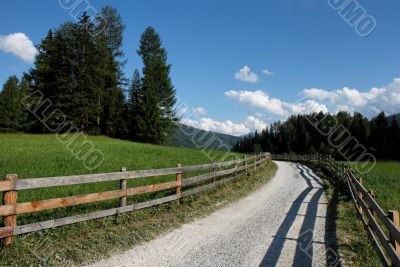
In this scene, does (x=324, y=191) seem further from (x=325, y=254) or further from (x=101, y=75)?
(x=101, y=75)

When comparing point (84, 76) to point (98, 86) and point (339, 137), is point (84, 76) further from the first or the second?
point (339, 137)

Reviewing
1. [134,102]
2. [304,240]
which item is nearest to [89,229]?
[304,240]

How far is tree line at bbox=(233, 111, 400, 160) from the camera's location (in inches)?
3349

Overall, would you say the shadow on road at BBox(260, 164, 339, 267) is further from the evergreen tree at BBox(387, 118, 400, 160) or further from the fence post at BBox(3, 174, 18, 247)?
the evergreen tree at BBox(387, 118, 400, 160)

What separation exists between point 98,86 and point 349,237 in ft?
159

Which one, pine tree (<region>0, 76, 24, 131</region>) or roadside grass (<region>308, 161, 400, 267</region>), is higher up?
pine tree (<region>0, 76, 24, 131</region>)

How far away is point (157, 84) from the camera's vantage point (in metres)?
60.8

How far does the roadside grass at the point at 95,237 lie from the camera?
20.3ft

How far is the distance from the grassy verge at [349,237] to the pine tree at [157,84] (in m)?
46.1

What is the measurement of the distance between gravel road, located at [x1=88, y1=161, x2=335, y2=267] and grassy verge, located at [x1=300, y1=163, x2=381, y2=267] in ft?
0.98

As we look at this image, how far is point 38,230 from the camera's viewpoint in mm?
6848

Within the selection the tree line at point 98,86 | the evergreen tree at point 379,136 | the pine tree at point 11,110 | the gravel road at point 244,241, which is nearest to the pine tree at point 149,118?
the tree line at point 98,86

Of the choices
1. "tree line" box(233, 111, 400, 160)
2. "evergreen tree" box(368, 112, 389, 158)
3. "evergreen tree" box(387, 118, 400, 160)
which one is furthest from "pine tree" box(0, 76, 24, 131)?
"evergreen tree" box(387, 118, 400, 160)

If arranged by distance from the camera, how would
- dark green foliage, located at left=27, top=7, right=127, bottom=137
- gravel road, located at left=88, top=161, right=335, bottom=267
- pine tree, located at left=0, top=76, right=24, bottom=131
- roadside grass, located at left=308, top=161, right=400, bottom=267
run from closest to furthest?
1. gravel road, located at left=88, top=161, right=335, bottom=267
2. roadside grass, located at left=308, top=161, right=400, bottom=267
3. dark green foliage, located at left=27, top=7, right=127, bottom=137
4. pine tree, located at left=0, top=76, right=24, bottom=131
